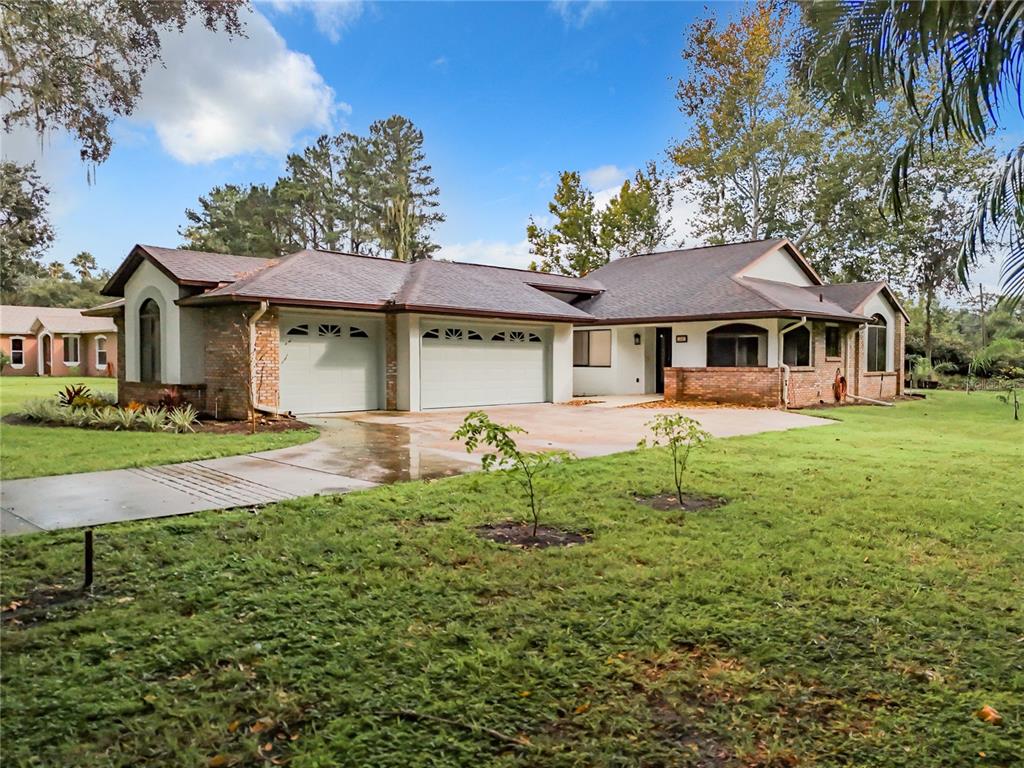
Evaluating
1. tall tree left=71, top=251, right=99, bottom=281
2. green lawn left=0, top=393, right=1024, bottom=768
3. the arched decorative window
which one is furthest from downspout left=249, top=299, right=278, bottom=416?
tall tree left=71, top=251, right=99, bottom=281

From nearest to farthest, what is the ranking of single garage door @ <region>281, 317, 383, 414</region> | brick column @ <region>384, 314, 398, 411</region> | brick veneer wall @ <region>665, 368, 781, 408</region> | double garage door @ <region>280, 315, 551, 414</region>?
single garage door @ <region>281, 317, 383, 414</region>
double garage door @ <region>280, 315, 551, 414</region>
brick column @ <region>384, 314, 398, 411</region>
brick veneer wall @ <region>665, 368, 781, 408</region>

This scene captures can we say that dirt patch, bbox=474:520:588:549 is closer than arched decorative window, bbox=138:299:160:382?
Yes

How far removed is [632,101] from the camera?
19.1 meters

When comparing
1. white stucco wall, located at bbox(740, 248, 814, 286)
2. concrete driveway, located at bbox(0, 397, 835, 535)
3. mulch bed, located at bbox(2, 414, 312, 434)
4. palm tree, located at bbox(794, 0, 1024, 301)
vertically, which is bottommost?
concrete driveway, located at bbox(0, 397, 835, 535)

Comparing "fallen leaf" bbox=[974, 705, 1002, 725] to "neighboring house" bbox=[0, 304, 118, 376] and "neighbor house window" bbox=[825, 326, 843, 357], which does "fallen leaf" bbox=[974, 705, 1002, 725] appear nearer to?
"neighbor house window" bbox=[825, 326, 843, 357]

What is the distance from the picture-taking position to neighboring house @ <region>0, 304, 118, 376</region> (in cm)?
3528

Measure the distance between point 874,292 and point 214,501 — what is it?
2180cm

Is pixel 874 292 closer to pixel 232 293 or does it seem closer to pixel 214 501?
pixel 232 293

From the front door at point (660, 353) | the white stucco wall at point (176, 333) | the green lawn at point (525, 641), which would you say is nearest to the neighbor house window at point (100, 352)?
the white stucco wall at point (176, 333)

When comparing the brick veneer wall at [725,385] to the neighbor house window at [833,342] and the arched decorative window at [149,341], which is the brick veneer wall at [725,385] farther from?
the arched decorative window at [149,341]

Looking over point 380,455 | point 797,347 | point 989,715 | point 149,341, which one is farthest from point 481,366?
point 989,715

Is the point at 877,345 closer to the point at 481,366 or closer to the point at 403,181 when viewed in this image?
the point at 481,366

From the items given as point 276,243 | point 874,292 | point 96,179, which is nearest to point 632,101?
point 874,292

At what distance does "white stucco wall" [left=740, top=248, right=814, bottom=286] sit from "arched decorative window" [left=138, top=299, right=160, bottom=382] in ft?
55.8
